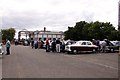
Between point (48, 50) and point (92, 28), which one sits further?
point (92, 28)

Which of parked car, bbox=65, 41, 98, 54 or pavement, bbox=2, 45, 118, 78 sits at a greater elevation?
parked car, bbox=65, 41, 98, 54

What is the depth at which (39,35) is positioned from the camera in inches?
4690

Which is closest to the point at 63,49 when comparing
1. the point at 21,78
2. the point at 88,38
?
the point at 21,78

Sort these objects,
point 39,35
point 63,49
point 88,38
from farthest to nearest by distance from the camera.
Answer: point 39,35
point 88,38
point 63,49

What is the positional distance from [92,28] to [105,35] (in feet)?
17.8

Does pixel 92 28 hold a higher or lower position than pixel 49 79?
higher

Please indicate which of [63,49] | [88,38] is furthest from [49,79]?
[88,38]

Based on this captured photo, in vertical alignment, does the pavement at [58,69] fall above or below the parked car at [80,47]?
below

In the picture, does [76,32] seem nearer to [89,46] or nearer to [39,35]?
[39,35]

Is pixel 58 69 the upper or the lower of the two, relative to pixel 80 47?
lower

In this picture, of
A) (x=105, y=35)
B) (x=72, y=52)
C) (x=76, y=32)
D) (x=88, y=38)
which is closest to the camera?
(x=72, y=52)

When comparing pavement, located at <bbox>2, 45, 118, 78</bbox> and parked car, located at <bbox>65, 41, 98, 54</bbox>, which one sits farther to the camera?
parked car, located at <bbox>65, 41, 98, 54</bbox>

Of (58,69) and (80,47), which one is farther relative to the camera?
(80,47)

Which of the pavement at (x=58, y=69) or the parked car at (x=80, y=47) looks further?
the parked car at (x=80, y=47)
